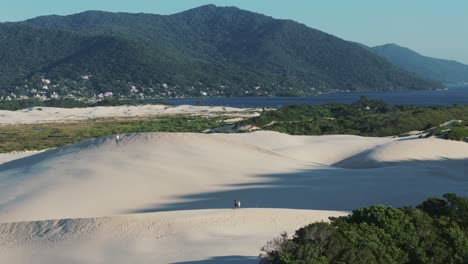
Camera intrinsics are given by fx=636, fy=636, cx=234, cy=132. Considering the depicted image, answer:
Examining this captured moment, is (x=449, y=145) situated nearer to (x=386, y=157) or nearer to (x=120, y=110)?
(x=386, y=157)

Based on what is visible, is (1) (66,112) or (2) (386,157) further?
(1) (66,112)

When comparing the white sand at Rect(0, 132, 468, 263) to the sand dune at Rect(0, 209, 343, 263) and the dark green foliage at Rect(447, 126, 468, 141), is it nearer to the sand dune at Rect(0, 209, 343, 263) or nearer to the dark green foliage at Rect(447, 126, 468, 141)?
the sand dune at Rect(0, 209, 343, 263)

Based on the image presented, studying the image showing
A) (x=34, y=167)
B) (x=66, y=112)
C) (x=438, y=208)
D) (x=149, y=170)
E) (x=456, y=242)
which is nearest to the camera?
(x=456, y=242)

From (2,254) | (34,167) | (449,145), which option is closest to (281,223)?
(2,254)

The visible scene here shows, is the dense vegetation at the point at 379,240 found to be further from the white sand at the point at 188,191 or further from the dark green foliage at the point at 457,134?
the dark green foliage at the point at 457,134

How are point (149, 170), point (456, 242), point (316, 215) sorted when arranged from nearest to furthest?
point (456, 242)
point (316, 215)
point (149, 170)

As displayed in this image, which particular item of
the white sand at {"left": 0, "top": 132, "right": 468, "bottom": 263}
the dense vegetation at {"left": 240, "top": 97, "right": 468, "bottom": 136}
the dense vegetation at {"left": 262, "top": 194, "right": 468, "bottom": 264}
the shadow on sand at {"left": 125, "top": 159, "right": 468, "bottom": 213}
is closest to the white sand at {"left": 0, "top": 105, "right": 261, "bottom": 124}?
the dense vegetation at {"left": 240, "top": 97, "right": 468, "bottom": 136}
